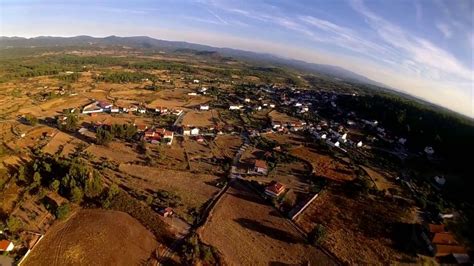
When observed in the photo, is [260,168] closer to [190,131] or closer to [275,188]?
[275,188]

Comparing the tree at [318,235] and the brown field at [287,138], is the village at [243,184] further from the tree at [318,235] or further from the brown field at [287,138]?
the brown field at [287,138]

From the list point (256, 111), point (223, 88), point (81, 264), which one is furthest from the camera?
point (223, 88)

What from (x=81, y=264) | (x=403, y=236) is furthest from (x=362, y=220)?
(x=81, y=264)

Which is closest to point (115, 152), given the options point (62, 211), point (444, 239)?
point (62, 211)

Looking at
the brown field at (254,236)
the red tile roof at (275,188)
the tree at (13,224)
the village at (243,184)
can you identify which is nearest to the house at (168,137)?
the village at (243,184)

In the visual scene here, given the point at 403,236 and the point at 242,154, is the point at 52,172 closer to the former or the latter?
the point at 242,154

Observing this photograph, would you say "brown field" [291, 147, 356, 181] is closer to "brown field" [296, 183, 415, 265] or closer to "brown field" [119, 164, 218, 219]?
"brown field" [296, 183, 415, 265]
